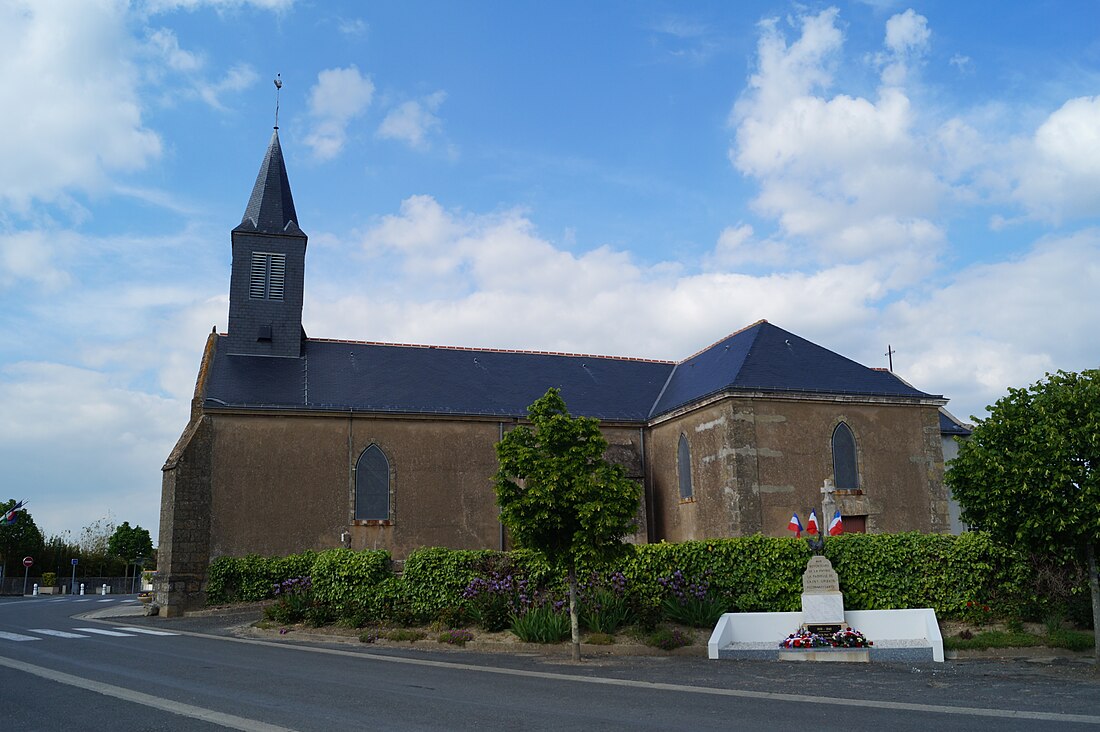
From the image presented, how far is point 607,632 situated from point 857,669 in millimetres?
4971

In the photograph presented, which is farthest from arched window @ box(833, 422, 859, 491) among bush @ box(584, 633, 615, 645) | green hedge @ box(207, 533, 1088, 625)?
bush @ box(584, 633, 615, 645)

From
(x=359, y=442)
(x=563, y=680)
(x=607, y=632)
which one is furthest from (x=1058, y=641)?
(x=359, y=442)

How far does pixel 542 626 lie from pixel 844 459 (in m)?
12.8

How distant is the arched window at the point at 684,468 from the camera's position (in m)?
26.4

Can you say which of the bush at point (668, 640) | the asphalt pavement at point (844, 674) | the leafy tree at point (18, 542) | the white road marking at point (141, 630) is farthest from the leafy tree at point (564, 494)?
the leafy tree at point (18, 542)

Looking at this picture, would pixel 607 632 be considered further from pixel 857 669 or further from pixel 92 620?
pixel 92 620

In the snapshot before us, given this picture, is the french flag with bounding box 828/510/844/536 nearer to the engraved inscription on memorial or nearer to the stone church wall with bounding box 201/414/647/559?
the engraved inscription on memorial

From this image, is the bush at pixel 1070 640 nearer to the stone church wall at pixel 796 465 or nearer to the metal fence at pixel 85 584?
the stone church wall at pixel 796 465

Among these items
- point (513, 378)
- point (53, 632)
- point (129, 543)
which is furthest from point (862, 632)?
point (129, 543)

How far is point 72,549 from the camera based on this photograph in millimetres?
56062

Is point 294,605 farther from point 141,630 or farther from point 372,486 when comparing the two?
point 372,486

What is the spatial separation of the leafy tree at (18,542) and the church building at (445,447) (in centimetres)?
3298

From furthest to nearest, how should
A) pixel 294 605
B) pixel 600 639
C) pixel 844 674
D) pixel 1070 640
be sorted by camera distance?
pixel 294 605
pixel 600 639
pixel 1070 640
pixel 844 674

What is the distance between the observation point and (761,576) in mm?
17172
